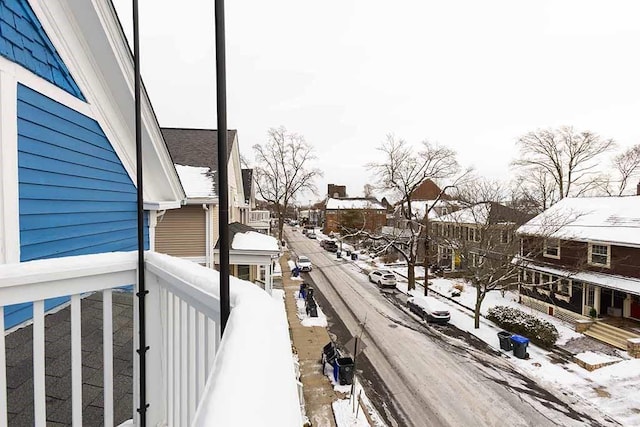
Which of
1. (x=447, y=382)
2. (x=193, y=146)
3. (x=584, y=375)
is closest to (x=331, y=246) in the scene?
(x=193, y=146)

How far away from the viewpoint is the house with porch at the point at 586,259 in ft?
39.1

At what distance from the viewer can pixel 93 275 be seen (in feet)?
4.83

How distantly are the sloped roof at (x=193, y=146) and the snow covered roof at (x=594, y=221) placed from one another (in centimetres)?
1281

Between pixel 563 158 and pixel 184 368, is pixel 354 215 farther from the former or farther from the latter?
pixel 184 368

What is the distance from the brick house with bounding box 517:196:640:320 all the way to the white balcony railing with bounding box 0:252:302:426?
14349mm

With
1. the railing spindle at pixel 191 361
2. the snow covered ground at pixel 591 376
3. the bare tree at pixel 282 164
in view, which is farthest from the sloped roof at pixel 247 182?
the railing spindle at pixel 191 361

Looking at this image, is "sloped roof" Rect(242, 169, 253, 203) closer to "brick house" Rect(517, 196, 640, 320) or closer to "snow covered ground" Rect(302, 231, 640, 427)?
"snow covered ground" Rect(302, 231, 640, 427)

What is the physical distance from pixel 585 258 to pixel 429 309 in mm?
6480

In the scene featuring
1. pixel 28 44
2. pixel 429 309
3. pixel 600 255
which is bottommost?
pixel 429 309

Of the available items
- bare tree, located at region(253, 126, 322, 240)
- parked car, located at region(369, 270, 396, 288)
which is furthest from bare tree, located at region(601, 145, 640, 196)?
bare tree, located at region(253, 126, 322, 240)

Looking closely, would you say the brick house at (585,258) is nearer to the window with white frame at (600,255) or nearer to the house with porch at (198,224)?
the window with white frame at (600,255)

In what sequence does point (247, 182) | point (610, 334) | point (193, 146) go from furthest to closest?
point (247, 182)
point (193, 146)
point (610, 334)

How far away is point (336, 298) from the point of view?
50.3ft

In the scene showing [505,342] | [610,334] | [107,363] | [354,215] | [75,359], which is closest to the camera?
[75,359]
